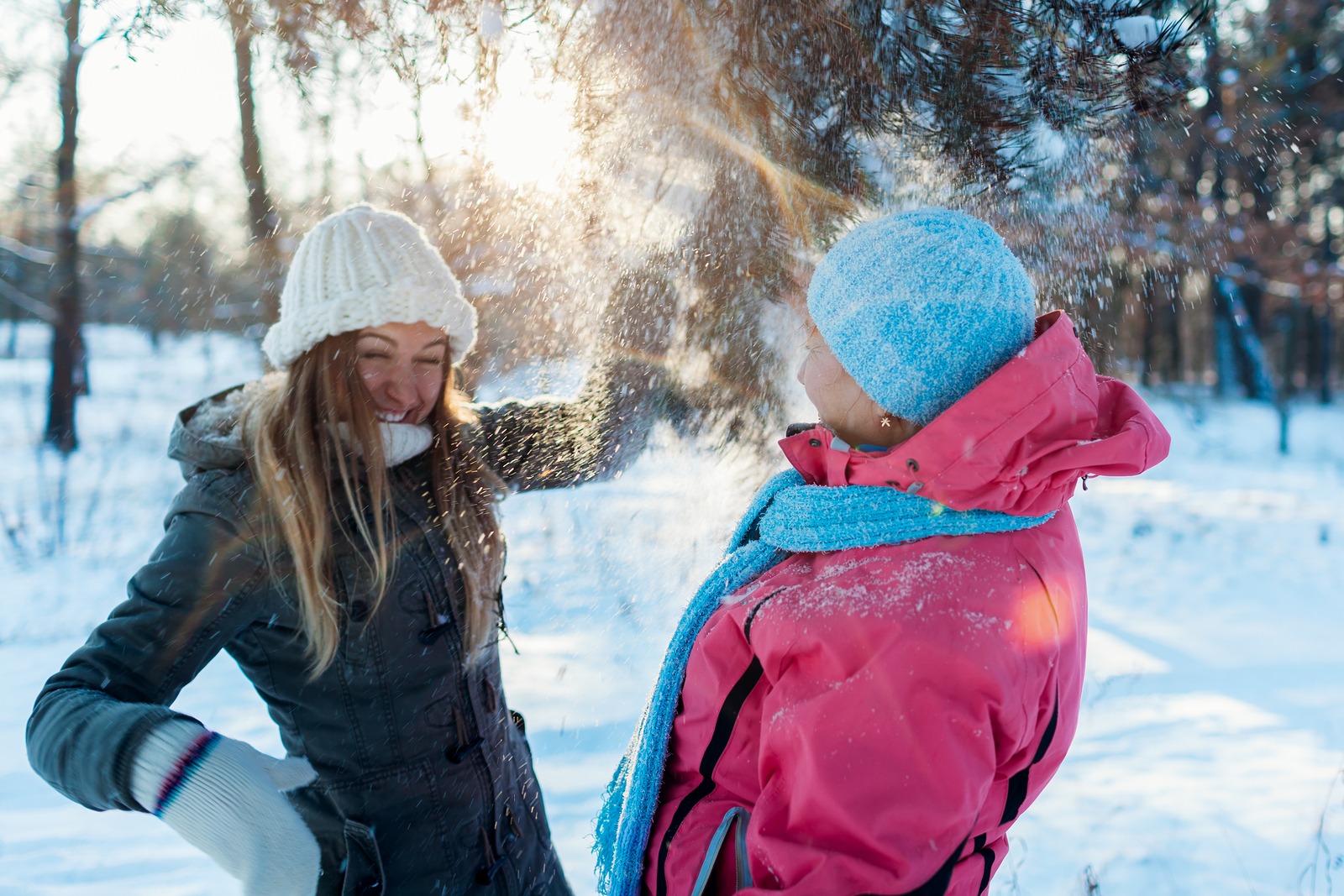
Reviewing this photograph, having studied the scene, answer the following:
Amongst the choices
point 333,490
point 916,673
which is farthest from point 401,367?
point 916,673

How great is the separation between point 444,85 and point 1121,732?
4.27 m

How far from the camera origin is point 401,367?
1.62 meters

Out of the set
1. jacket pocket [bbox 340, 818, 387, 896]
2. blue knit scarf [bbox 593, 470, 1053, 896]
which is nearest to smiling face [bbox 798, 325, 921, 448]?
blue knit scarf [bbox 593, 470, 1053, 896]

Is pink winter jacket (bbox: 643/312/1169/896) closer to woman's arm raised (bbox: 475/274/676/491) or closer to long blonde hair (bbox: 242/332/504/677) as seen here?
long blonde hair (bbox: 242/332/504/677)

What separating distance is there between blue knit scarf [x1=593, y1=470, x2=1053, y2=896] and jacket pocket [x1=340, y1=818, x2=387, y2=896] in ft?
1.47

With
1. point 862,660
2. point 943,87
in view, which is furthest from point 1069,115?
point 862,660

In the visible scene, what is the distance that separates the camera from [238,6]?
1.40m

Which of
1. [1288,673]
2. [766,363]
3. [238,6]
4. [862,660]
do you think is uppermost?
[238,6]

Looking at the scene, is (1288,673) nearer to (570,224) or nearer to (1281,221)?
(570,224)

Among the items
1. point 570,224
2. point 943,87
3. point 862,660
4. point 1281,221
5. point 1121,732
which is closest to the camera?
point 862,660

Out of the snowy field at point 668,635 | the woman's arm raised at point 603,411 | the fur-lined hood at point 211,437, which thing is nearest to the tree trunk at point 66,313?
the snowy field at point 668,635

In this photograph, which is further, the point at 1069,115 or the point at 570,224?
the point at 570,224

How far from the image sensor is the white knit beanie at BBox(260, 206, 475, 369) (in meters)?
1.51

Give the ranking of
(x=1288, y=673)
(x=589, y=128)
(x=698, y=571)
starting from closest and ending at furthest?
(x=589, y=128), (x=698, y=571), (x=1288, y=673)
